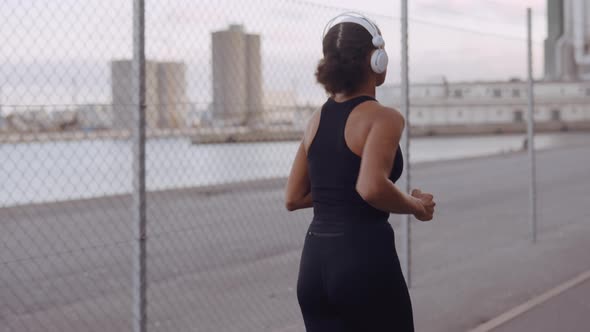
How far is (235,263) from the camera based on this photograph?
8.77 metres

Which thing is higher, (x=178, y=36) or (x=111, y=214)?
(x=178, y=36)

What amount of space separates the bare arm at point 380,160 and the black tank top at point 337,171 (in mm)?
51

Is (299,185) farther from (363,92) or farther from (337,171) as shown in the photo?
(363,92)

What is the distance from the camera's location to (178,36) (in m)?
4.34

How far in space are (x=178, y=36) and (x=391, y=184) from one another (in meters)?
2.45

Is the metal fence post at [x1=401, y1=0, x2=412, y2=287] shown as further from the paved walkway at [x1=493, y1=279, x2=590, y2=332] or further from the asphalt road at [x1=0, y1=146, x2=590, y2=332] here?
the paved walkway at [x1=493, y1=279, x2=590, y2=332]

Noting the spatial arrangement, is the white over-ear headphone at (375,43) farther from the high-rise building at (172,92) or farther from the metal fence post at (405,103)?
the metal fence post at (405,103)

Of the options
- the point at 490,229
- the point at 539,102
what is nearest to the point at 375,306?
the point at 490,229

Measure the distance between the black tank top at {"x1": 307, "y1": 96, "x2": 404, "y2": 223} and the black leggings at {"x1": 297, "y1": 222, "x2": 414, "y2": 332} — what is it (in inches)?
1.5

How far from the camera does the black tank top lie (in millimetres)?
2324

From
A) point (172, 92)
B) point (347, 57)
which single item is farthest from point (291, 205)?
point (172, 92)

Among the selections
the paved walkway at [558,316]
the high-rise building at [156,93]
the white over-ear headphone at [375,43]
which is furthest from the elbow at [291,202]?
the paved walkway at [558,316]

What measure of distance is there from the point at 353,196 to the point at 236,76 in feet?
8.42

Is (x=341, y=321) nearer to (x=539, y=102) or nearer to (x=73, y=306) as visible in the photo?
(x=73, y=306)
